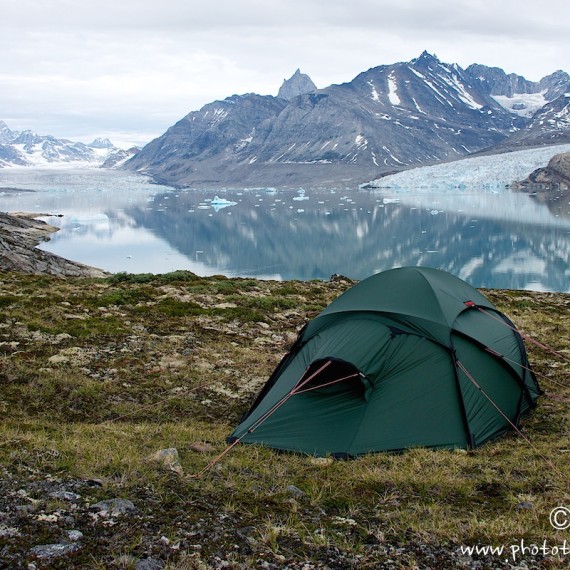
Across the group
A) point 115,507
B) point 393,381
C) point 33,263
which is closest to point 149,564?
point 115,507

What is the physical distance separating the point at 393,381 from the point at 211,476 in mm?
3045

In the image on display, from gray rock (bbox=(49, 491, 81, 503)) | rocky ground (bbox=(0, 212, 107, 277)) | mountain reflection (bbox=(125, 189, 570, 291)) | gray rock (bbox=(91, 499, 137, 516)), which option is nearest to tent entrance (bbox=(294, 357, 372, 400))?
gray rock (bbox=(91, 499, 137, 516))

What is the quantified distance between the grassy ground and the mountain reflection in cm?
2863

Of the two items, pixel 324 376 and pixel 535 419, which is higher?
pixel 324 376

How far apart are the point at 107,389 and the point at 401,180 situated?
14577cm

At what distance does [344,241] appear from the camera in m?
61.3

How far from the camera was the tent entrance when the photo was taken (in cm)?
779

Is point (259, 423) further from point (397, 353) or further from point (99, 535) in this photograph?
point (99, 535)

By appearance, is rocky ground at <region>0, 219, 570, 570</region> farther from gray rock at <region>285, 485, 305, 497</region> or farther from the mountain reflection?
the mountain reflection

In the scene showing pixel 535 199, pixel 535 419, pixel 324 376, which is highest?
pixel 535 199

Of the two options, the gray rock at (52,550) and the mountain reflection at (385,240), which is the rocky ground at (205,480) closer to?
the gray rock at (52,550)

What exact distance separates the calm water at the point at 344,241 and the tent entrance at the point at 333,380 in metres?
29.2

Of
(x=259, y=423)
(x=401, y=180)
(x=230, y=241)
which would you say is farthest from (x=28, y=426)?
(x=401, y=180)

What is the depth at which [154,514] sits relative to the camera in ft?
15.9
